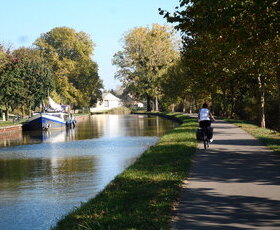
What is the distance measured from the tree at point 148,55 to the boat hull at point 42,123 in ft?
114

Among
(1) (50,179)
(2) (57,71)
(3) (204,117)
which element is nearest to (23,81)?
(2) (57,71)

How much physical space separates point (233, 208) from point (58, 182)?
9.75 m

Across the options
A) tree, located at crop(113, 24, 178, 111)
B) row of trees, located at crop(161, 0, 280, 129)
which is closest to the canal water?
row of trees, located at crop(161, 0, 280, 129)

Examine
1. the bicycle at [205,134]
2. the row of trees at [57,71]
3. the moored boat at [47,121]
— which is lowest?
the bicycle at [205,134]

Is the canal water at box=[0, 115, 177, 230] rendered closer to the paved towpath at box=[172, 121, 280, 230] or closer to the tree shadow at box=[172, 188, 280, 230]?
the paved towpath at box=[172, 121, 280, 230]

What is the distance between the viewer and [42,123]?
54781 mm

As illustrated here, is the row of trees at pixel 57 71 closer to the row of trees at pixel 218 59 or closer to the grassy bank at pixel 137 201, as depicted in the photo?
the row of trees at pixel 218 59

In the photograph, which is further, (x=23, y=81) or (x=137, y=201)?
(x=23, y=81)

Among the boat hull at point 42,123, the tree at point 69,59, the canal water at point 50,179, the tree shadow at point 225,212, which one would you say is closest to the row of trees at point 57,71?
the tree at point 69,59

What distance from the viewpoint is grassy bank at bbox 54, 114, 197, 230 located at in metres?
7.66

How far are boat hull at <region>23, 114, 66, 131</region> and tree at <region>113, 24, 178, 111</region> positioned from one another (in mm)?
34603

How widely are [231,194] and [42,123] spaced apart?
47.2 metres

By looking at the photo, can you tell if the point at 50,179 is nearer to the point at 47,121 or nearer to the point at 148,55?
the point at 47,121

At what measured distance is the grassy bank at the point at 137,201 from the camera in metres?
7.66
